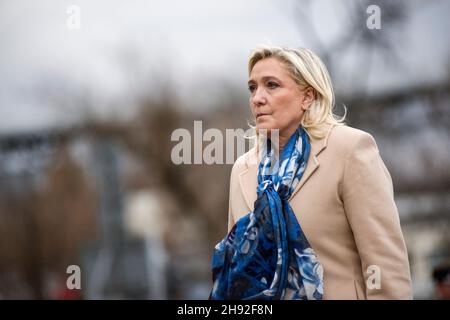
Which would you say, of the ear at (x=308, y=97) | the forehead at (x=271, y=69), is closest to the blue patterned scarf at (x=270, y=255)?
the ear at (x=308, y=97)

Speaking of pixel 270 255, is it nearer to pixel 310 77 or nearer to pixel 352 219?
pixel 352 219

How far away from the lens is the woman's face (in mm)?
3637

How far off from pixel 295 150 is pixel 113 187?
3262cm

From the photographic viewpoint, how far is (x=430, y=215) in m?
24.1

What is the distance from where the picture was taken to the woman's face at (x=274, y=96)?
143 inches

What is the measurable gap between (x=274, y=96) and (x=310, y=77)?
0.15 m

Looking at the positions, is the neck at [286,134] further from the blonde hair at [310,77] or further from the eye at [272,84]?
the eye at [272,84]

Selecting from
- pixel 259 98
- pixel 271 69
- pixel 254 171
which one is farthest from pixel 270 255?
pixel 271 69

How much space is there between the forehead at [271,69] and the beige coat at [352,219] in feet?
0.97
